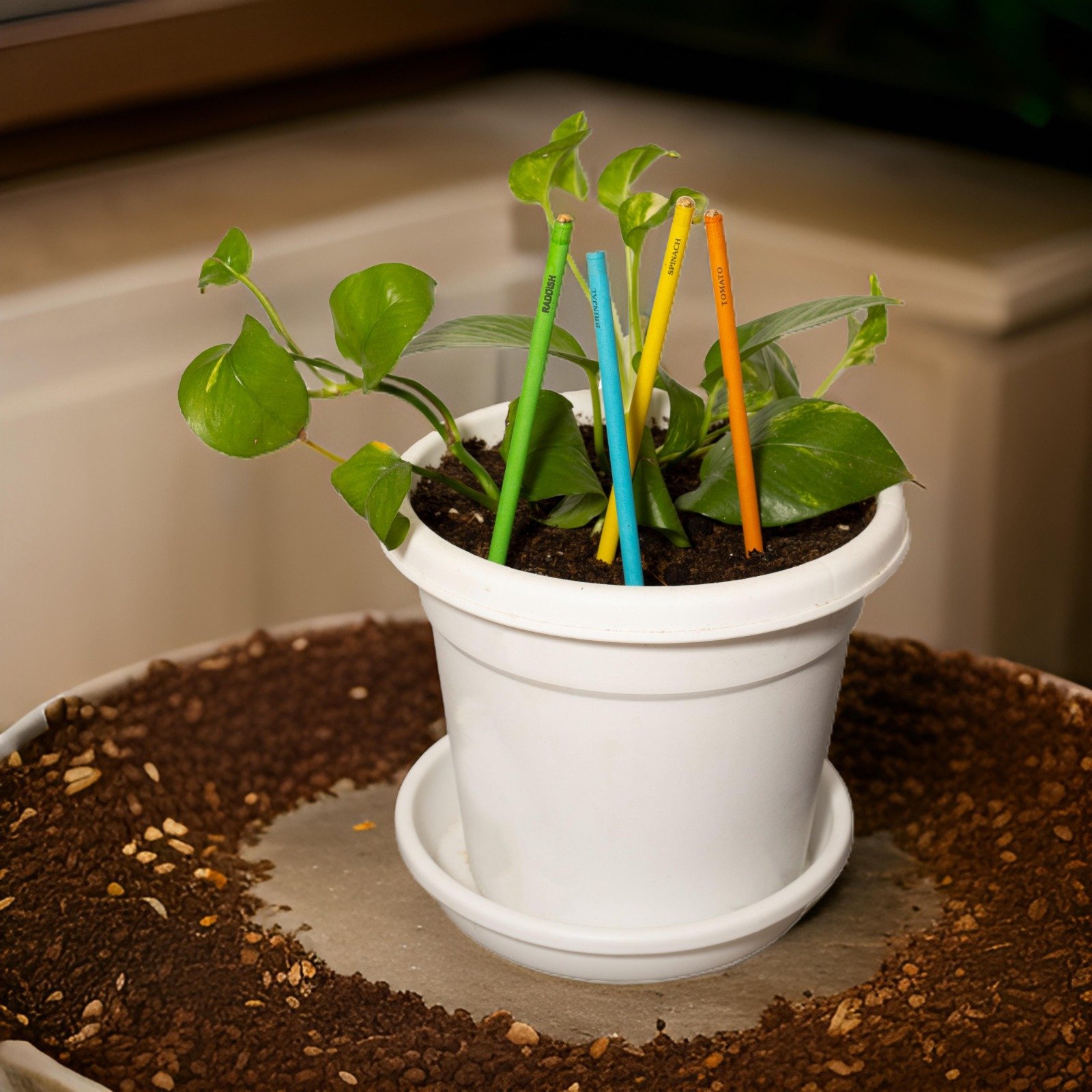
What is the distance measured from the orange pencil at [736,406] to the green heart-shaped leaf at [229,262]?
10.5 inches

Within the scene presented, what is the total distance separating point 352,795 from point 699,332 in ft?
2.05

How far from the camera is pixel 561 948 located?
0.83 meters

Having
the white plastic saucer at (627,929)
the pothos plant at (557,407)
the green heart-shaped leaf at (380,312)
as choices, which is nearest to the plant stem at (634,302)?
the pothos plant at (557,407)

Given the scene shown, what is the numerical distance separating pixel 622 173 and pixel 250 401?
254 millimetres

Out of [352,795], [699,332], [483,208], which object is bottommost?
[352,795]

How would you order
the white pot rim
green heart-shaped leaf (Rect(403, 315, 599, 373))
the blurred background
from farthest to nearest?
the blurred background < green heart-shaped leaf (Rect(403, 315, 599, 373)) < the white pot rim

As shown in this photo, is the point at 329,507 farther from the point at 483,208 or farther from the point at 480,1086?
the point at 480,1086

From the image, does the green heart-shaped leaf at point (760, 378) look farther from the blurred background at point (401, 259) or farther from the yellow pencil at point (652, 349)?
the blurred background at point (401, 259)

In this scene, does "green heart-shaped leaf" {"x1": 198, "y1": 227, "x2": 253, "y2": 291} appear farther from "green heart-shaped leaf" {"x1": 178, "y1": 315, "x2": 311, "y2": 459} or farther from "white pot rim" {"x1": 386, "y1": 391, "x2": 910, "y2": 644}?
"white pot rim" {"x1": 386, "y1": 391, "x2": 910, "y2": 644}

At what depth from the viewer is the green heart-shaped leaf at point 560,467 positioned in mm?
794

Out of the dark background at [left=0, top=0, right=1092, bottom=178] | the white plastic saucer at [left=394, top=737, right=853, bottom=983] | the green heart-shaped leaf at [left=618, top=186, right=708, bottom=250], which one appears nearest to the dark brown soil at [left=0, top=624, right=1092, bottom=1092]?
the white plastic saucer at [left=394, top=737, right=853, bottom=983]

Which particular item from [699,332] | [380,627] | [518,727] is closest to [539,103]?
[699,332]

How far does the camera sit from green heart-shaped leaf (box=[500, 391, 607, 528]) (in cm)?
79

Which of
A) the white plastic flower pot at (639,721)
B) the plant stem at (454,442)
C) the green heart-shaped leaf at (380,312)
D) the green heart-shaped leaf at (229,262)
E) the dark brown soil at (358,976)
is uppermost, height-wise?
the green heart-shaped leaf at (229,262)
